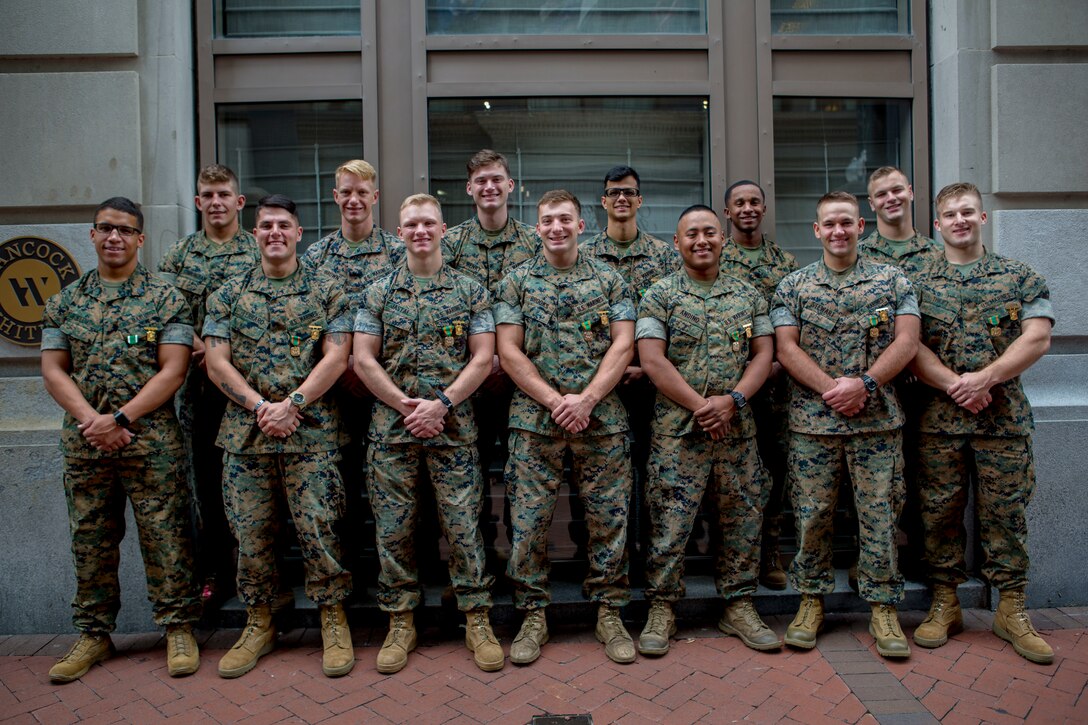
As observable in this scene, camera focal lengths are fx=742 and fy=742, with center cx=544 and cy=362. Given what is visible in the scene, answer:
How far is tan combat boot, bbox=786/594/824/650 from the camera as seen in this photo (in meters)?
3.88

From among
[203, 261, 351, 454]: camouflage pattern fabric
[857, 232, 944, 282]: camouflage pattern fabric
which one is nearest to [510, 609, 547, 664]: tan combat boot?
[203, 261, 351, 454]: camouflage pattern fabric

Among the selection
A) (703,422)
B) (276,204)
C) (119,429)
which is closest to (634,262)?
(703,422)

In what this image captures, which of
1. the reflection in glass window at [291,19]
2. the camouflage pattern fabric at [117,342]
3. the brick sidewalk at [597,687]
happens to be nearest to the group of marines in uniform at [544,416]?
the camouflage pattern fabric at [117,342]

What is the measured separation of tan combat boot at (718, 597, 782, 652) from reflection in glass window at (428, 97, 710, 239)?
2717mm

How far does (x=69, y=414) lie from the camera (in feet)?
12.7

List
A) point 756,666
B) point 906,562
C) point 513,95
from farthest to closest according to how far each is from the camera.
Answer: point 513,95 → point 906,562 → point 756,666

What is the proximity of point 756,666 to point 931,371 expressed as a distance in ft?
5.86

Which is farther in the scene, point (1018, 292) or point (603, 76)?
point (603, 76)

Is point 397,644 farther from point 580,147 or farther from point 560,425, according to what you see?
point 580,147

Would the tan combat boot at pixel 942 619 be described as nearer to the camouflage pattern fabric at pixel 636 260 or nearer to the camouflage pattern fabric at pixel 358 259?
the camouflage pattern fabric at pixel 636 260

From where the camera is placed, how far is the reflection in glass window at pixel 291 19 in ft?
17.5

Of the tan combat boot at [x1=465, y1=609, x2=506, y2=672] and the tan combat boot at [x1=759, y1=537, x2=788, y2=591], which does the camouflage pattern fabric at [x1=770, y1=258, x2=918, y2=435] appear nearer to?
the tan combat boot at [x1=759, y1=537, x2=788, y2=591]

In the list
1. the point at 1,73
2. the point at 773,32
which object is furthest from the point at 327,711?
the point at 773,32

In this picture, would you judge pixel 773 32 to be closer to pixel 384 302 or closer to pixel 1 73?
pixel 384 302
